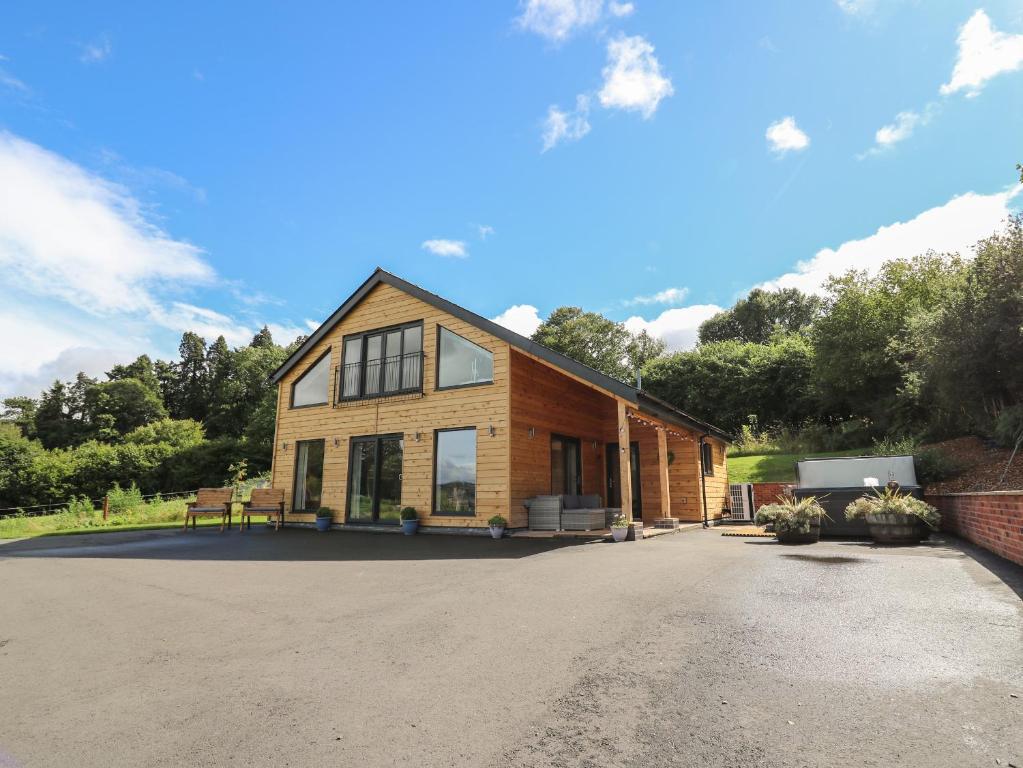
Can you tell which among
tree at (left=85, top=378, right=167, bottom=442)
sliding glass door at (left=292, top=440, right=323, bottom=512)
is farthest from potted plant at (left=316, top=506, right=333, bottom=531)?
Answer: tree at (left=85, top=378, right=167, bottom=442)

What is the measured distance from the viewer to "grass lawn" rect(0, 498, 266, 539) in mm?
13328

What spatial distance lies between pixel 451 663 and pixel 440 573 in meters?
3.15

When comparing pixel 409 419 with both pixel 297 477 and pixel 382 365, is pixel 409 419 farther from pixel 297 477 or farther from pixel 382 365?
pixel 297 477

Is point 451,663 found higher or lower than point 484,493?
lower

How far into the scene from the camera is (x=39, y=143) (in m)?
9.06

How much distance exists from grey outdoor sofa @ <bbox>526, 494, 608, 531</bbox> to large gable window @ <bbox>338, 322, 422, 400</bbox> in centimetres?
388

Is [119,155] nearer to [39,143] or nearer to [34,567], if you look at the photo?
[39,143]

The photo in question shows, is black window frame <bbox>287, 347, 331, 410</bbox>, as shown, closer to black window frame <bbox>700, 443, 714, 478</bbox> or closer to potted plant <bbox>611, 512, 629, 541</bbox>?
potted plant <bbox>611, 512, 629, 541</bbox>

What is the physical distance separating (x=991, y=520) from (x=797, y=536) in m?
2.34

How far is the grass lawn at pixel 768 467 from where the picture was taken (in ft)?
55.7

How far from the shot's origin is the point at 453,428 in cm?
1138

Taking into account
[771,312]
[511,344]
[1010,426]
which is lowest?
[1010,426]

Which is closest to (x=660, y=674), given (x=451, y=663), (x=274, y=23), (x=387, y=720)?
(x=451, y=663)

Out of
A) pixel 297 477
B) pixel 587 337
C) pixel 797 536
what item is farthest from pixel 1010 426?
pixel 587 337
